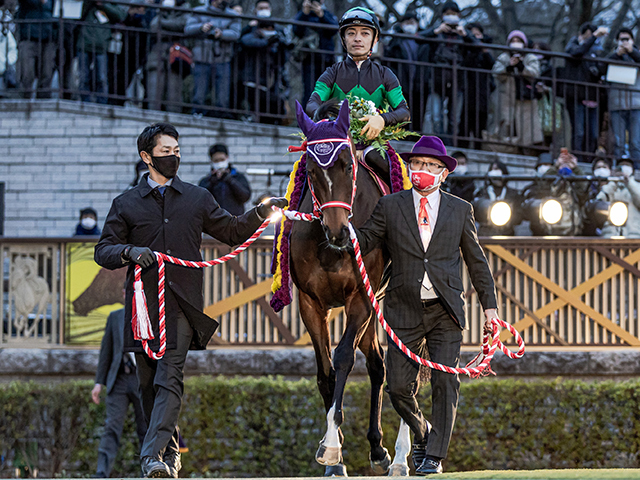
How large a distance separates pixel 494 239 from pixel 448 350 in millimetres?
5935

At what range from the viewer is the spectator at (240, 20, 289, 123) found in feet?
46.0

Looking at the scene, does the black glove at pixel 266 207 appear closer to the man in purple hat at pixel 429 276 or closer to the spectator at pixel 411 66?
the man in purple hat at pixel 429 276

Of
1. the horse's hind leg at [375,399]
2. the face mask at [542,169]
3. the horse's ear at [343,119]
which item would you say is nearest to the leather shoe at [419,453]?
the horse's hind leg at [375,399]

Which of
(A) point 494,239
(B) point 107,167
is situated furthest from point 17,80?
(A) point 494,239

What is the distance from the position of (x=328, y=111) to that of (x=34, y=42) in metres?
9.37

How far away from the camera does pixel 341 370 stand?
6.26 metres

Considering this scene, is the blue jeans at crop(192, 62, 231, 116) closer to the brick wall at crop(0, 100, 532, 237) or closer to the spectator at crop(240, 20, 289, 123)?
the spectator at crop(240, 20, 289, 123)

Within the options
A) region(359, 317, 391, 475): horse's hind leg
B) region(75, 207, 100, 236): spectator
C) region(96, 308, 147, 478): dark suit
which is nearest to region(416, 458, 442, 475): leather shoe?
region(359, 317, 391, 475): horse's hind leg

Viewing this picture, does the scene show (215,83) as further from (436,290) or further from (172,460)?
(436,290)

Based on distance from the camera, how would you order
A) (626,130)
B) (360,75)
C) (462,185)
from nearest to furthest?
(360,75), (462,185), (626,130)

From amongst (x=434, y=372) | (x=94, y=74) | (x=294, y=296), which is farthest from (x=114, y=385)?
(x=94, y=74)

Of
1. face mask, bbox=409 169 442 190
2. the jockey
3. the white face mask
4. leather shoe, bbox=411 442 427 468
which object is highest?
the jockey

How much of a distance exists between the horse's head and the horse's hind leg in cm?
121

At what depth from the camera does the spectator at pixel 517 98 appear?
14.0 m
